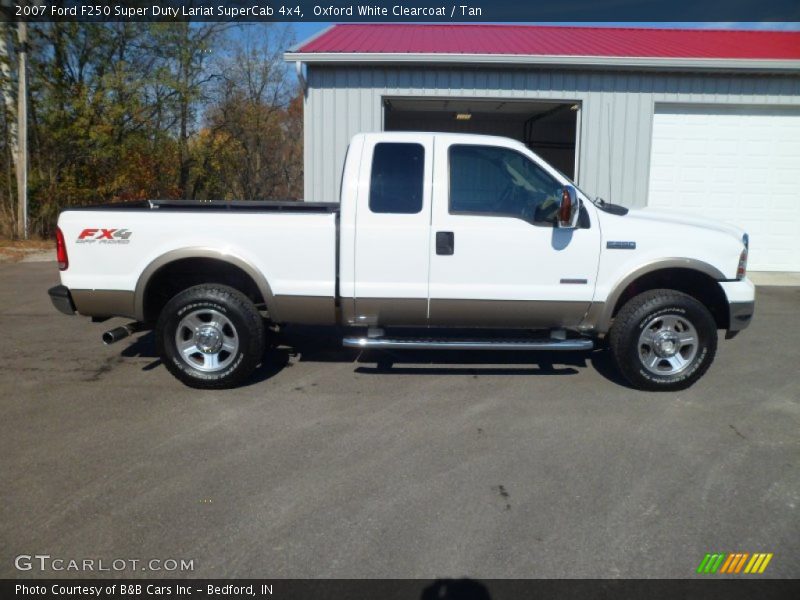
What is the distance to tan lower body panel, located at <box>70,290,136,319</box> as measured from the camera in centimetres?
579

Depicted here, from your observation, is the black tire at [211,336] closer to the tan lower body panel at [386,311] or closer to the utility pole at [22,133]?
the tan lower body panel at [386,311]

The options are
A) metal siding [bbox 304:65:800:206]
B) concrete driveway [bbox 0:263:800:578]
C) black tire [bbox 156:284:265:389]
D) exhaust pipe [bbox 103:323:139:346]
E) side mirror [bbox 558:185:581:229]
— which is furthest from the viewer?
metal siding [bbox 304:65:800:206]

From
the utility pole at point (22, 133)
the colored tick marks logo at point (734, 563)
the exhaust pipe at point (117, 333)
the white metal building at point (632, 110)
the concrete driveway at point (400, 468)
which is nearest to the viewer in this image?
the colored tick marks logo at point (734, 563)

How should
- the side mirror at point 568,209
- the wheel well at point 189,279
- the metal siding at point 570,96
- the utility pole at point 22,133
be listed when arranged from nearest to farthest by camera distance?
the side mirror at point 568,209, the wheel well at point 189,279, the metal siding at point 570,96, the utility pole at point 22,133

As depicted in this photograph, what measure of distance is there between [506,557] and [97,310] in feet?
13.4

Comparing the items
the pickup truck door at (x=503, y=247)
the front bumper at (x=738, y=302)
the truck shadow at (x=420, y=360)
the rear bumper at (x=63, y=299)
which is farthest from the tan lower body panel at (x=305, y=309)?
the front bumper at (x=738, y=302)

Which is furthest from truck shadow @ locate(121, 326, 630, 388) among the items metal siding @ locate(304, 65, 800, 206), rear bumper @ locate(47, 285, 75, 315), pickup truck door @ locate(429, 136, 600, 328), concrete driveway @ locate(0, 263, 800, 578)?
metal siding @ locate(304, 65, 800, 206)

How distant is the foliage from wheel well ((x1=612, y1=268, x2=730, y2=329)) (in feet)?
51.1

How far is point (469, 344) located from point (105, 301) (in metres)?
3.04

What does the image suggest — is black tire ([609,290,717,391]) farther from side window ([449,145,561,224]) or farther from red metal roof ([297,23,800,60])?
red metal roof ([297,23,800,60])

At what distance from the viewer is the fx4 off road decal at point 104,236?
18.7 feet

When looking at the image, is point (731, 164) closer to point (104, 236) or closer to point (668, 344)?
point (668, 344)

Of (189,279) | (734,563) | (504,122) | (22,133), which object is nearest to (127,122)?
(22,133)

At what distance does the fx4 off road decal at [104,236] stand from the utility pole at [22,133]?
40.1ft
